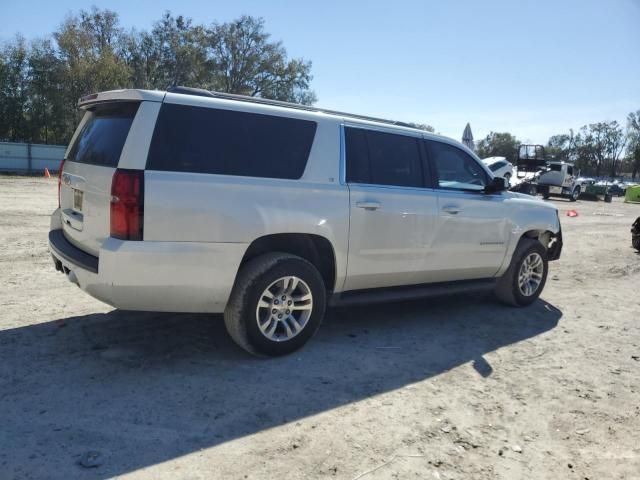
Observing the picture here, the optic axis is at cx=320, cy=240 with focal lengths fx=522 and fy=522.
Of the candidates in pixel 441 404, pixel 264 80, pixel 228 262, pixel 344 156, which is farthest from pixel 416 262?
pixel 264 80

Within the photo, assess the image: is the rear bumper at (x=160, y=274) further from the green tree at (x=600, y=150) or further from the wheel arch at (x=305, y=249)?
the green tree at (x=600, y=150)

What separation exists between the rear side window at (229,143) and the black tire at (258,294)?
0.66 m

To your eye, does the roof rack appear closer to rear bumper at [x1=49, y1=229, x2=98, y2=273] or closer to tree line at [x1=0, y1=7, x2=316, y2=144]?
rear bumper at [x1=49, y1=229, x2=98, y2=273]

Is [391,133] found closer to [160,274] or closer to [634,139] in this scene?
[160,274]

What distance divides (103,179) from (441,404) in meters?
2.80

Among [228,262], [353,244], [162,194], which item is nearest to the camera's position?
[162,194]

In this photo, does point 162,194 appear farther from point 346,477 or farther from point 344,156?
point 346,477

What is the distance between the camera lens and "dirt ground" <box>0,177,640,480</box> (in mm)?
2818

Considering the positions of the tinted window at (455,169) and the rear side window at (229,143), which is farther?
the tinted window at (455,169)

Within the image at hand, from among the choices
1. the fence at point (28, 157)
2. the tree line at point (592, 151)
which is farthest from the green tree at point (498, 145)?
the fence at point (28, 157)

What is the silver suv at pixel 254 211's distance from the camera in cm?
349

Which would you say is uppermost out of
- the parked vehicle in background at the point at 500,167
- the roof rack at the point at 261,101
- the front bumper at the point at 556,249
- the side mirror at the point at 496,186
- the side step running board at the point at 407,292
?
the parked vehicle in background at the point at 500,167

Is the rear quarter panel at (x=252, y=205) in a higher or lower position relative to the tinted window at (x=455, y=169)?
lower

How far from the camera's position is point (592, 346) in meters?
5.01
